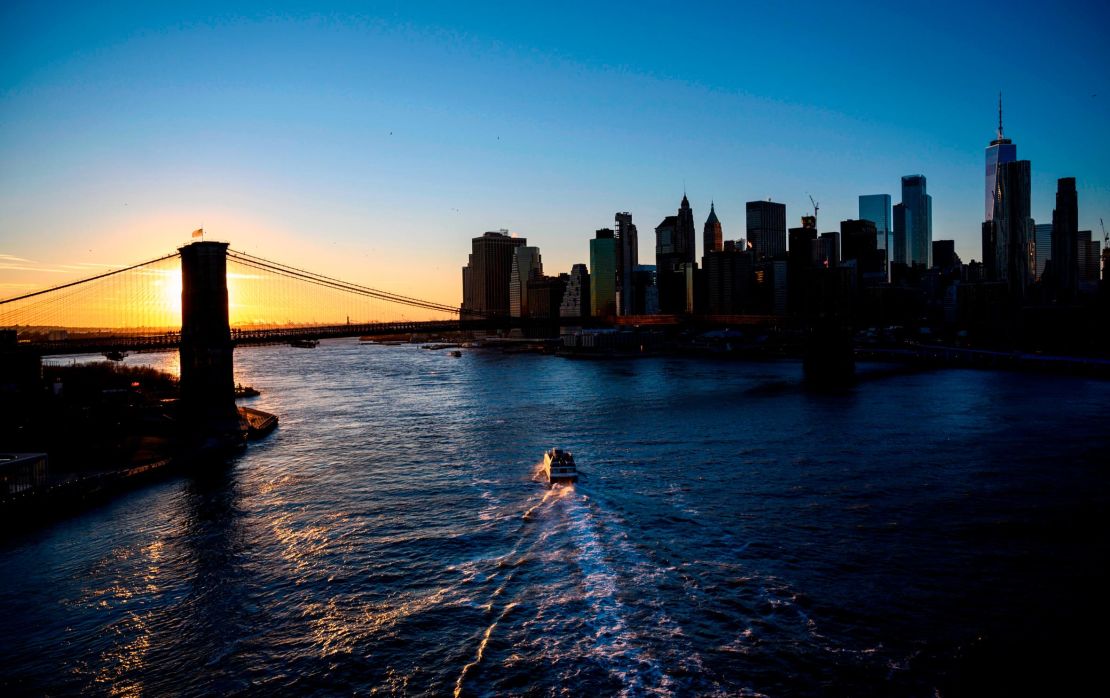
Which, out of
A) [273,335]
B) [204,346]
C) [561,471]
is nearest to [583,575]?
[561,471]

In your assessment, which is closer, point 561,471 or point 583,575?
point 583,575

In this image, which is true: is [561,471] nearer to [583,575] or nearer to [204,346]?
[583,575]

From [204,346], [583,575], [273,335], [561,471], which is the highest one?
[273,335]

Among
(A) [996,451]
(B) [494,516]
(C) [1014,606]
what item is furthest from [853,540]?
(A) [996,451]

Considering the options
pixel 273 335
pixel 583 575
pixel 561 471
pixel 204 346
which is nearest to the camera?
pixel 583 575

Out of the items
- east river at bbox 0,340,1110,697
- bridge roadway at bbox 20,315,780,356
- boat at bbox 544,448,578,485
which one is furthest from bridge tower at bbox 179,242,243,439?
boat at bbox 544,448,578,485

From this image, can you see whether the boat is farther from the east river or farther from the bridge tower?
the bridge tower

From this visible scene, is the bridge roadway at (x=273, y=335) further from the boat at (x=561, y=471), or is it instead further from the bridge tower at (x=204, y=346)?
the boat at (x=561, y=471)
